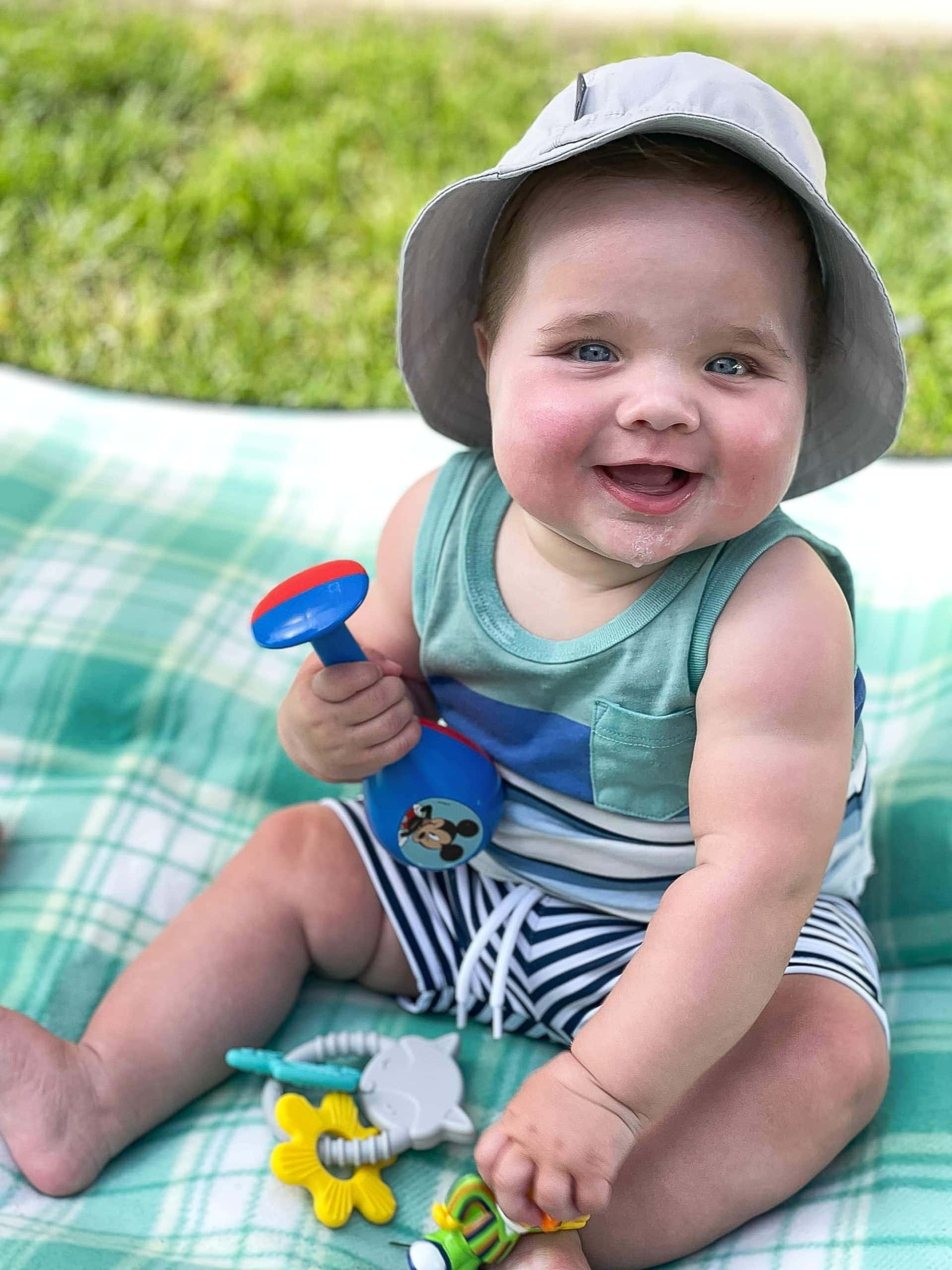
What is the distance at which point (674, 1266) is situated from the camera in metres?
1.16

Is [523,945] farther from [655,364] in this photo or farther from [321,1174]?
[655,364]

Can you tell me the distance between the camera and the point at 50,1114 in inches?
47.6

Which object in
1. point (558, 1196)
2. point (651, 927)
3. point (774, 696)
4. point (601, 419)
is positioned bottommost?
point (558, 1196)

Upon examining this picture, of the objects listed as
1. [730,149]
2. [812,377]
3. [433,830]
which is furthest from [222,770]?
[730,149]

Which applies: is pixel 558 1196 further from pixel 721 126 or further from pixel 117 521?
pixel 117 521

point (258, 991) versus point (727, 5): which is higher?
point (727, 5)

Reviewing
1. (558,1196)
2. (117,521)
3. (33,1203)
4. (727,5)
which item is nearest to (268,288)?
(117,521)

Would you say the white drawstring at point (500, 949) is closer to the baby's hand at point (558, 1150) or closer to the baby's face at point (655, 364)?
the baby's hand at point (558, 1150)

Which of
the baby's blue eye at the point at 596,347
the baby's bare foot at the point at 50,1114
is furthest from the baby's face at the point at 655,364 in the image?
the baby's bare foot at the point at 50,1114

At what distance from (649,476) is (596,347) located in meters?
0.11

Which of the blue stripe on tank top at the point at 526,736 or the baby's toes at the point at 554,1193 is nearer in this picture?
the baby's toes at the point at 554,1193

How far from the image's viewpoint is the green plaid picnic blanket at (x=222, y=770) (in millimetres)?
1188

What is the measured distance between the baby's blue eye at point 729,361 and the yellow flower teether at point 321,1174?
2.34 feet

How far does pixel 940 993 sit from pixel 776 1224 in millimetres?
330
